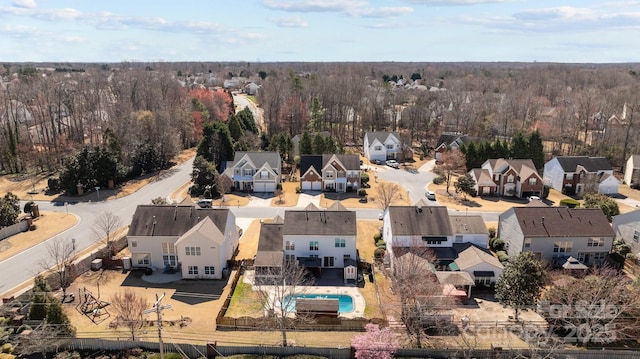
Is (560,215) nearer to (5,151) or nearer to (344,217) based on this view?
(344,217)

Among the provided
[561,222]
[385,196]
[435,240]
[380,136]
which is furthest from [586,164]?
[435,240]

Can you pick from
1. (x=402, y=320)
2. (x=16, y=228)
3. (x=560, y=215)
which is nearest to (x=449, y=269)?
(x=402, y=320)

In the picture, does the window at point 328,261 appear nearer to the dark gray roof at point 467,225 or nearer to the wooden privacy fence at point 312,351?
the dark gray roof at point 467,225

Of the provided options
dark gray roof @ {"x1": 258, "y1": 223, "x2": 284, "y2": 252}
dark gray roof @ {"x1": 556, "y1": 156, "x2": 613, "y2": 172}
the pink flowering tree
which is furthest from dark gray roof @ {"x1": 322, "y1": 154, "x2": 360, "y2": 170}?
the pink flowering tree

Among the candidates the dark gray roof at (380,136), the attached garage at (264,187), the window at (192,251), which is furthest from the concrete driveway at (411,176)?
the window at (192,251)

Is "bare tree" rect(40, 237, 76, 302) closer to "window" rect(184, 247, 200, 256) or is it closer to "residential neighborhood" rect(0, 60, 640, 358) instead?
"residential neighborhood" rect(0, 60, 640, 358)

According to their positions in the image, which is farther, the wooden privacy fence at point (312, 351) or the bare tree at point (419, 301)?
the bare tree at point (419, 301)
